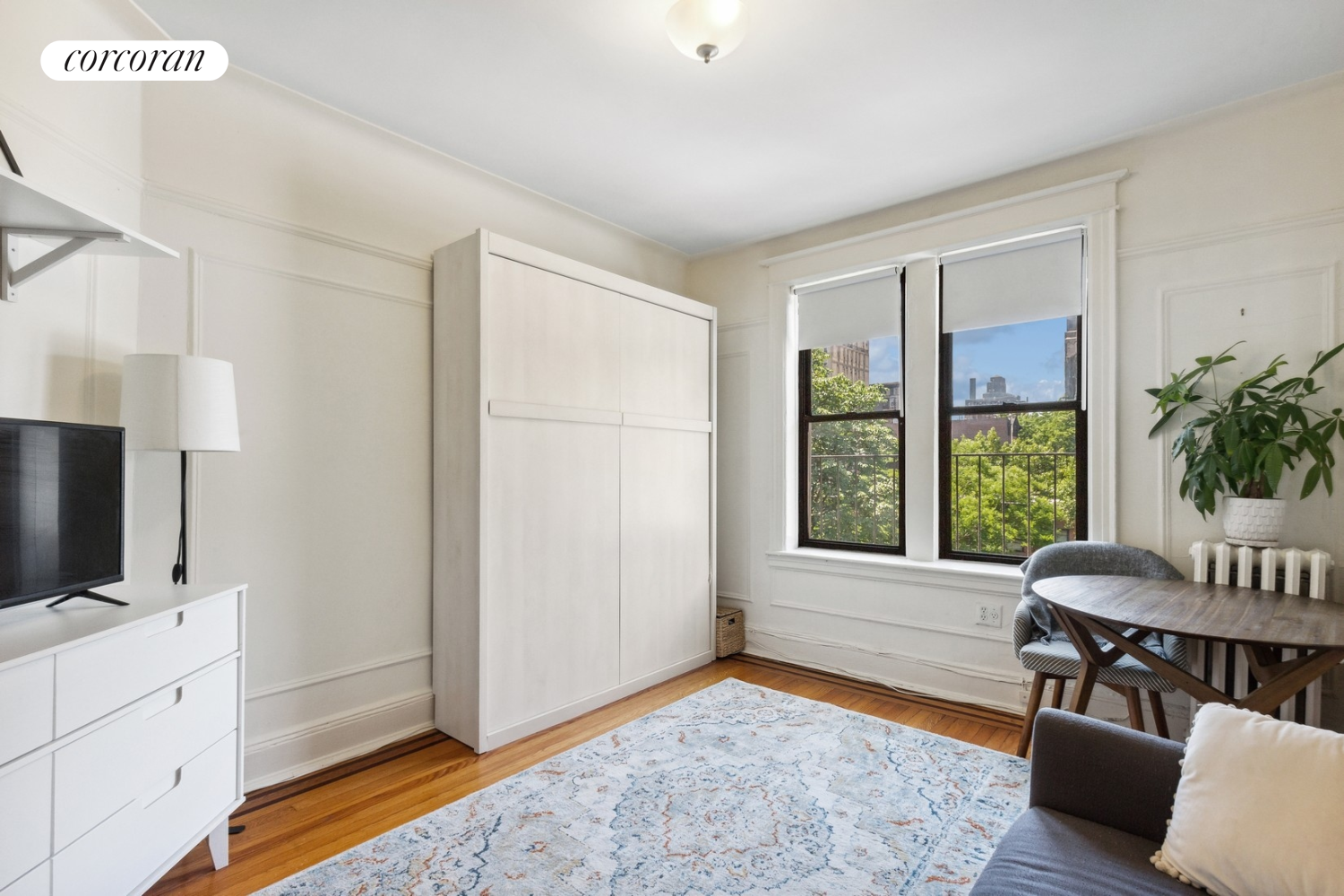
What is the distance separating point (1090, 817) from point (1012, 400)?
2454mm

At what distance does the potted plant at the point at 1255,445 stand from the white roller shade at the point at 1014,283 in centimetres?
72

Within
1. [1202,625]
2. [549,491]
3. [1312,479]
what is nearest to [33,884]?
[549,491]

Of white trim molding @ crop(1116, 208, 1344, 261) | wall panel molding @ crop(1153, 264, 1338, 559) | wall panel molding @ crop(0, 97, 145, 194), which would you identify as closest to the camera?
wall panel molding @ crop(0, 97, 145, 194)

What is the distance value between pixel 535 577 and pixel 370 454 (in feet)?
3.05

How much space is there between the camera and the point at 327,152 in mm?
2789

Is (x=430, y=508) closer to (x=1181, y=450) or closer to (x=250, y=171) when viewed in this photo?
(x=250, y=171)

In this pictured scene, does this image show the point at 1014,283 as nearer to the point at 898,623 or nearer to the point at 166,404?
the point at 898,623

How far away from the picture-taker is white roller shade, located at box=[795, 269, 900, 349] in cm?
387

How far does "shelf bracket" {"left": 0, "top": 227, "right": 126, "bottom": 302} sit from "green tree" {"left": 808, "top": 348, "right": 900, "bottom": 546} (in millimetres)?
3510

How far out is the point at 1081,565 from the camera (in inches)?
115

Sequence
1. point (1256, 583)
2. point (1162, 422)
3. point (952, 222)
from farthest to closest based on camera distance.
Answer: point (952, 222) < point (1162, 422) < point (1256, 583)

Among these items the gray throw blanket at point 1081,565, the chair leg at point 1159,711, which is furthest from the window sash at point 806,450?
the chair leg at point 1159,711

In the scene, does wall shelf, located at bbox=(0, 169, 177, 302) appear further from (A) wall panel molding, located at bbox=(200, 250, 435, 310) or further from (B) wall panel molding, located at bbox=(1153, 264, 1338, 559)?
(B) wall panel molding, located at bbox=(1153, 264, 1338, 559)

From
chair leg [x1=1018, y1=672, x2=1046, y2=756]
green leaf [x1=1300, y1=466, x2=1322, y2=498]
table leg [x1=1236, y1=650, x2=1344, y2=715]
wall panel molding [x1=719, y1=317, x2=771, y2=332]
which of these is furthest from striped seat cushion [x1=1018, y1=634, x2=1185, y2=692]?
A: wall panel molding [x1=719, y1=317, x2=771, y2=332]
